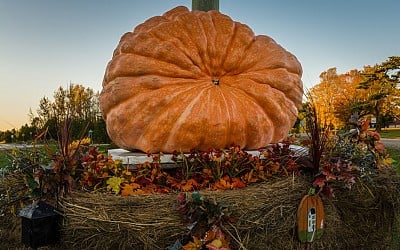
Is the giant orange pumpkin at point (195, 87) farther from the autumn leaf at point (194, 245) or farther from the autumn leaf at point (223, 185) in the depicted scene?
the autumn leaf at point (194, 245)

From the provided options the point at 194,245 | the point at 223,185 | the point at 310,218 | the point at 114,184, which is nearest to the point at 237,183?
the point at 223,185

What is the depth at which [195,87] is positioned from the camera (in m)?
3.19

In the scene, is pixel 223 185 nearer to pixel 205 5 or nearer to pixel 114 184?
pixel 114 184

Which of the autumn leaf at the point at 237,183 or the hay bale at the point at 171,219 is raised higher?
the autumn leaf at the point at 237,183

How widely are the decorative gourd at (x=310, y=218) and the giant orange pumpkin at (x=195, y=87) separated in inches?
29.3

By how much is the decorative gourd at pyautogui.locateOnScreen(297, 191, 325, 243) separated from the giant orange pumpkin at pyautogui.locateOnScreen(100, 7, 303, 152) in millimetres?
745

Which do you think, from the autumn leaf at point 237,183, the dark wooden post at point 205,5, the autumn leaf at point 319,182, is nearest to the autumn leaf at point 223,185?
the autumn leaf at point 237,183

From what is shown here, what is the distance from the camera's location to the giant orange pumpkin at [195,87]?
120 inches

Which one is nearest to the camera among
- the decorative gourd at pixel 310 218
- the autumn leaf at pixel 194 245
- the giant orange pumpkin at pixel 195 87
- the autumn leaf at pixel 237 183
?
the autumn leaf at pixel 194 245

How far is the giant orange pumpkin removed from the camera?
10.0 ft

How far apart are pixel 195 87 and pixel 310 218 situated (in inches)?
50.6

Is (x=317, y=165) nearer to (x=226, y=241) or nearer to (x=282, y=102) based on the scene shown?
(x=282, y=102)

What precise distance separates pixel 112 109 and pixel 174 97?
54 centimetres

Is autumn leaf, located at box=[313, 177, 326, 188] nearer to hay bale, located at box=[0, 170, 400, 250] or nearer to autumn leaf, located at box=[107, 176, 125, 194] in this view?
hay bale, located at box=[0, 170, 400, 250]
